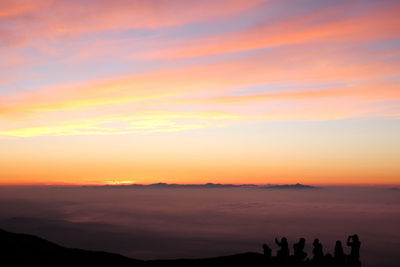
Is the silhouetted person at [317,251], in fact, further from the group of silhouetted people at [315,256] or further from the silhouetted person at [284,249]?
the silhouetted person at [284,249]

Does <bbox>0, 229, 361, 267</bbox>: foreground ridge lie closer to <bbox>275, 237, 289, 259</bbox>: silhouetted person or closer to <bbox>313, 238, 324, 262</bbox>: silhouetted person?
<bbox>275, 237, 289, 259</bbox>: silhouetted person

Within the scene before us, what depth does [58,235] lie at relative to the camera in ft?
563

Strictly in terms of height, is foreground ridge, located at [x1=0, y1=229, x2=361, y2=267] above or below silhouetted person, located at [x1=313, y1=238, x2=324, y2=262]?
below

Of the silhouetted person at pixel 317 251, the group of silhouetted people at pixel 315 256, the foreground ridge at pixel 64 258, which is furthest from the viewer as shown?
the foreground ridge at pixel 64 258

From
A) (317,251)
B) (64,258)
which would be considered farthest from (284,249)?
(64,258)

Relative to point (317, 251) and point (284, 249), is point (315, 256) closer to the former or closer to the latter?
point (317, 251)

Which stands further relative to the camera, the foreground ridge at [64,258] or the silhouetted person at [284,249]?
the foreground ridge at [64,258]

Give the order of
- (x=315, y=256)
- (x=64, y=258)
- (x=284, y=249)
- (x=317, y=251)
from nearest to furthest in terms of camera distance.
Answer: (x=284, y=249), (x=317, y=251), (x=315, y=256), (x=64, y=258)

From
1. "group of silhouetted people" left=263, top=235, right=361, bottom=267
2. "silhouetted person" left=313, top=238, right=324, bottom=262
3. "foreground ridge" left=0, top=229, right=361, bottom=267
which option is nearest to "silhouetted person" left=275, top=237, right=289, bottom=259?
"group of silhouetted people" left=263, top=235, right=361, bottom=267

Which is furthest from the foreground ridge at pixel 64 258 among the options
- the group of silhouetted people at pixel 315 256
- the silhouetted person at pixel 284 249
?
the silhouetted person at pixel 284 249

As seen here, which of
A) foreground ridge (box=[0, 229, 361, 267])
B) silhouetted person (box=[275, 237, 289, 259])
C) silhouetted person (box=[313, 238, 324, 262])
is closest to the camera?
silhouetted person (box=[275, 237, 289, 259])

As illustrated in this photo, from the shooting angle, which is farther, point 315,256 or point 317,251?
point 315,256

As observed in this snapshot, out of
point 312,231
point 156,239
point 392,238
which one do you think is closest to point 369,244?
point 392,238

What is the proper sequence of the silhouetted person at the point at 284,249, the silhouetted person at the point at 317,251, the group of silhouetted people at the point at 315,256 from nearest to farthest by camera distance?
1. the silhouetted person at the point at 284,249
2. the group of silhouetted people at the point at 315,256
3. the silhouetted person at the point at 317,251
